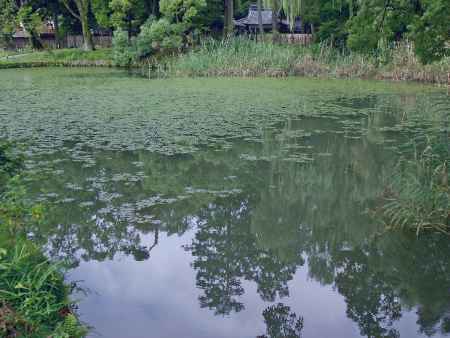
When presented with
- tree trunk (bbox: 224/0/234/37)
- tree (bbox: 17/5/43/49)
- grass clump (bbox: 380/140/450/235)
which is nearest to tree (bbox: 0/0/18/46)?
tree (bbox: 17/5/43/49)

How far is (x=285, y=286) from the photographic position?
4.11 metres

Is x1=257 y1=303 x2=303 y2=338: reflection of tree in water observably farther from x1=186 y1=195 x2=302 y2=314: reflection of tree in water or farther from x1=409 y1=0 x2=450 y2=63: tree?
x1=409 y1=0 x2=450 y2=63: tree

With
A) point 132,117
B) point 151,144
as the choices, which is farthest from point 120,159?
point 132,117

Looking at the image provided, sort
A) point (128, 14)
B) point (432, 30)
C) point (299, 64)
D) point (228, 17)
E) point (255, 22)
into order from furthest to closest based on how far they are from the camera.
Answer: point (255, 22), point (128, 14), point (228, 17), point (299, 64), point (432, 30)

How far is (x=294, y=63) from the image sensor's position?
1781 cm

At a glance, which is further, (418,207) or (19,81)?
(19,81)

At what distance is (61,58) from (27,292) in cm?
2341

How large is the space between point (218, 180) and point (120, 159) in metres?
1.56

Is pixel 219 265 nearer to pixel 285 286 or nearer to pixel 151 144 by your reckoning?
pixel 285 286

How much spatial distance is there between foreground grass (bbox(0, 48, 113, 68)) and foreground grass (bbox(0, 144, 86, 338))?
2111cm

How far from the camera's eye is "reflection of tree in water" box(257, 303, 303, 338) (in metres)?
3.40

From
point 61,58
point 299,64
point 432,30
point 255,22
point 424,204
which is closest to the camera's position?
point 424,204

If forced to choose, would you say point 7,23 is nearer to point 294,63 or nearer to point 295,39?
point 294,63

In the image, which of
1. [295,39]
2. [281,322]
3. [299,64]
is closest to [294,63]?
[299,64]
